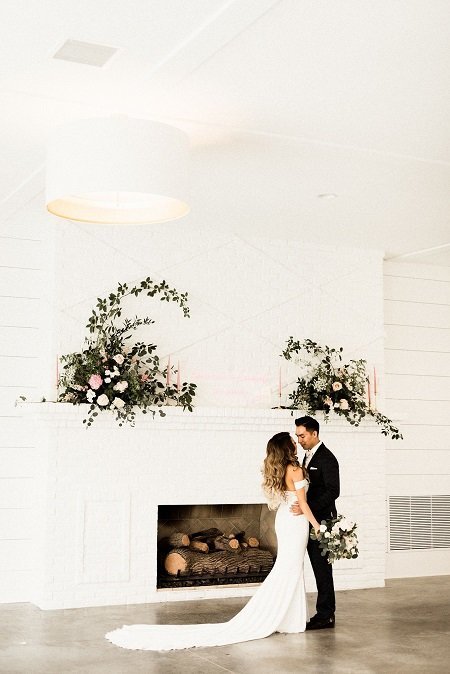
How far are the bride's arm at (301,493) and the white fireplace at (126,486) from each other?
1549 millimetres

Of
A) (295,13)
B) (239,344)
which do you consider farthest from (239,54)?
(239,344)

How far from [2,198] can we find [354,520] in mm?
4433

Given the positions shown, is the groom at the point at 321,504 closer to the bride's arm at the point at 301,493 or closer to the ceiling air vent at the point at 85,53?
the bride's arm at the point at 301,493

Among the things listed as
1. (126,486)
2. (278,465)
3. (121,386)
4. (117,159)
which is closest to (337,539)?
(278,465)

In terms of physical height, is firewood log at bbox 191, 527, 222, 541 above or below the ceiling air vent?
below

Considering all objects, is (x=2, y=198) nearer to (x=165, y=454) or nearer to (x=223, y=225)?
(x=223, y=225)

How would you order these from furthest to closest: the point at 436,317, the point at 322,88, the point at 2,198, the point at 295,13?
the point at 436,317 < the point at 2,198 < the point at 322,88 < the point at 295,13

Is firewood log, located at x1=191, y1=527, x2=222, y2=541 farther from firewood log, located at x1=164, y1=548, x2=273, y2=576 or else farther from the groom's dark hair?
the groom's dark hair

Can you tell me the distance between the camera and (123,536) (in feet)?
24.9

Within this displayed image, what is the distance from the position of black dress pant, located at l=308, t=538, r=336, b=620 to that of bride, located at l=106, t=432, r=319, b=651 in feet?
0.66

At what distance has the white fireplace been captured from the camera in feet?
24.2

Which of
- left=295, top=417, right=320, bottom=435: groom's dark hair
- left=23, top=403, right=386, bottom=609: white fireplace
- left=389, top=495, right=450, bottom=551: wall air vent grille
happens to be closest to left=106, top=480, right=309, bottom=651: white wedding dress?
left=295, top=417, right=320, bottom=435: groom's dark hair

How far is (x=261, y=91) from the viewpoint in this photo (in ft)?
16.3

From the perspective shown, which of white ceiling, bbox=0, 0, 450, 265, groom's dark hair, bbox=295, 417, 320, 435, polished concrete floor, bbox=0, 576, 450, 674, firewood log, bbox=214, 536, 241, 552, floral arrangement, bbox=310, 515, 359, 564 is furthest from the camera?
firewood log, bbox=214, 536, 241, 552
